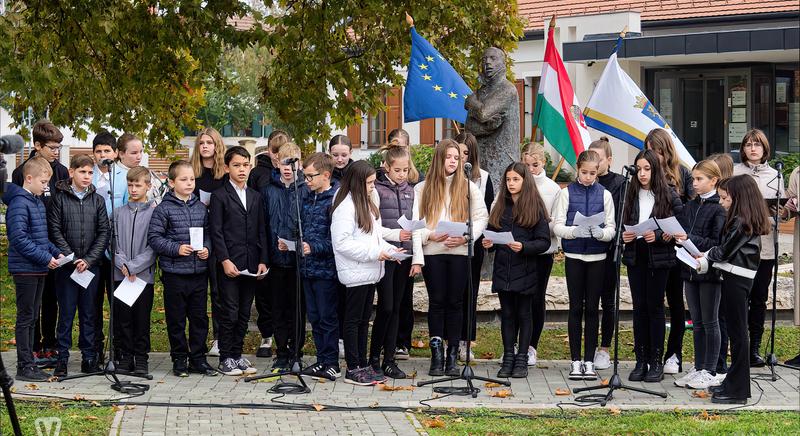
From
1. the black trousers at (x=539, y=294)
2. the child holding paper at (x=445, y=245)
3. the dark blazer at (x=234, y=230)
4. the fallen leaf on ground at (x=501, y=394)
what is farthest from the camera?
the black trousers at (x=539, y=294)

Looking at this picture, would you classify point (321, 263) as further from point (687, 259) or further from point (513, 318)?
point (687, 259)

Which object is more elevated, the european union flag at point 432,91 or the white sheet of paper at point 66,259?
the european union flag at point 432,91

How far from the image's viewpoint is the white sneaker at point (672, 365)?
396 inches

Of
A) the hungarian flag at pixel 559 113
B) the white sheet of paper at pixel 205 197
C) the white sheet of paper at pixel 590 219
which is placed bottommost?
the white sheet of paper at pixel 590 219

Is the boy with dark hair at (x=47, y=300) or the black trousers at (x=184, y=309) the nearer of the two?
the black trousers at (x=184, y=309)

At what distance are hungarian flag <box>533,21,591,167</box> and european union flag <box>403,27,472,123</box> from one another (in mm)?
1155

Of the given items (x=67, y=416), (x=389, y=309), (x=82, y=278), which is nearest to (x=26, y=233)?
(x=82, y=278)

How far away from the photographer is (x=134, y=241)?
9977 mm

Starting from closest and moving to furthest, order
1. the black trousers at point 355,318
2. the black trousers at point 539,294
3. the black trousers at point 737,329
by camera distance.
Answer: the black trousers at point 737,329 → the black trousers at point 355,318 → the black trousers at point 539,294

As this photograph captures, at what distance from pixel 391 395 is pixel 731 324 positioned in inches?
99.2

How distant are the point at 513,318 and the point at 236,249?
2.31m

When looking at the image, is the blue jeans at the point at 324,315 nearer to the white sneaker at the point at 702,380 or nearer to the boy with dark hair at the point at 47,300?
the boy with dark hair at the point at 47,300

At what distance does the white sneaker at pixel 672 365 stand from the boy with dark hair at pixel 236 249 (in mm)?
3365

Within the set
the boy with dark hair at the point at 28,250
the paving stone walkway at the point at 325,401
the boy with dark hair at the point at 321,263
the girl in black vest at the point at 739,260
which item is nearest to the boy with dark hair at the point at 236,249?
the paving stone walkway at the point at 325,401
